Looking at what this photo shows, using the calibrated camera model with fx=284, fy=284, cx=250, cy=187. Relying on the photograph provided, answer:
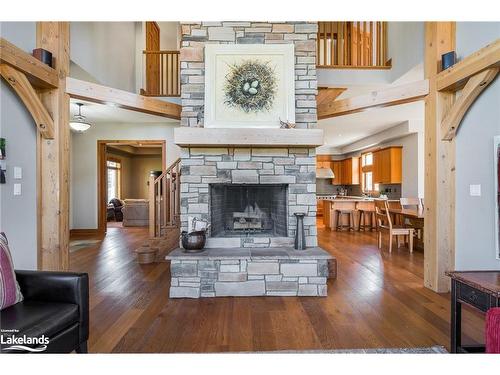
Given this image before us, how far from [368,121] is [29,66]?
6.37m

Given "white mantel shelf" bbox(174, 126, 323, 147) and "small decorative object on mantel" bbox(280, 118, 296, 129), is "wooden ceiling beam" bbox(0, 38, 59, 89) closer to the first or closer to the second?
"white mantel shelf" bbox(174, 126, 323, 147)

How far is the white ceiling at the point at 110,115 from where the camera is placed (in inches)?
214

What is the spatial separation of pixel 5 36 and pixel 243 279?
334 cm

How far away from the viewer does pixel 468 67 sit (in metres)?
2.71

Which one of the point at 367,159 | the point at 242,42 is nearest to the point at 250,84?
the point at 242,42

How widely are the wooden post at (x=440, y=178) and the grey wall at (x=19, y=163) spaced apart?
4382 millimetres

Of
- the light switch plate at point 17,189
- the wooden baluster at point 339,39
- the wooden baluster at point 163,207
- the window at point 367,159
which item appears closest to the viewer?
the light switch plate at point 17,189

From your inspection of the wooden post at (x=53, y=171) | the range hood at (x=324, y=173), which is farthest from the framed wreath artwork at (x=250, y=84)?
the range hood at (x=324, y=173)

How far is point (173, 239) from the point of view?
5.00 meters

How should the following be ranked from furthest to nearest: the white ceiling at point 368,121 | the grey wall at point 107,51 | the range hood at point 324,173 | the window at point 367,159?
the range hood at point 324,173 < the window at point 367,159 < the white ceiling at point 368,121 < the grey wall at point 107,51

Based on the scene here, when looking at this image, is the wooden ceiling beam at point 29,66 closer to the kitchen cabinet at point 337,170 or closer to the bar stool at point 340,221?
the bar stool at point 340,221

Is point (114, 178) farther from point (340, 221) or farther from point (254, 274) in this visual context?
point (254, 274)
